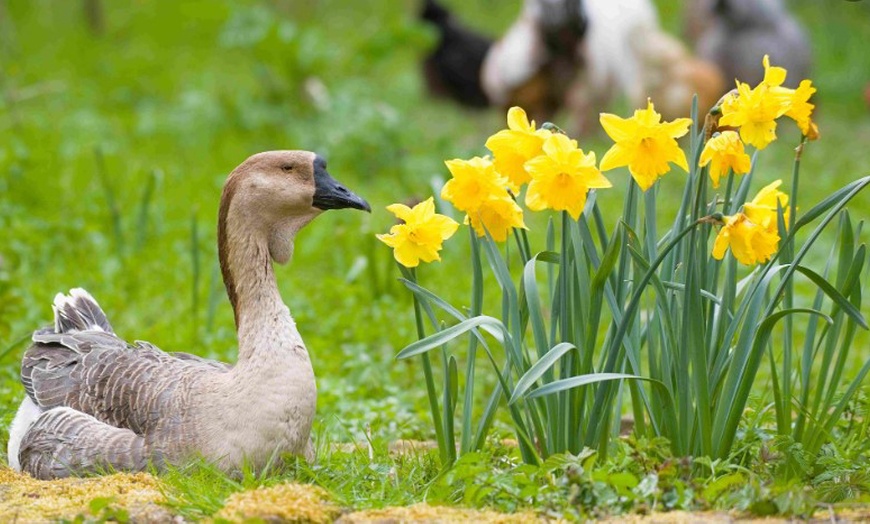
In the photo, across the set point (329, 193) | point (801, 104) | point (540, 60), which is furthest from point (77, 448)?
point (540, 60)

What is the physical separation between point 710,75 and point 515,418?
825cm

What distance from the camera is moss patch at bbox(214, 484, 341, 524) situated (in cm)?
286

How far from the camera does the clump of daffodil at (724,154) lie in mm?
3045

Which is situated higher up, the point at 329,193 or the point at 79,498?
the point at 329,193

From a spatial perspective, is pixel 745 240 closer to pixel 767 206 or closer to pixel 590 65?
pixel 767 206

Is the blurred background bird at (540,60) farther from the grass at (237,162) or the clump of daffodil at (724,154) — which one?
the clump of daffodil at (724,154)

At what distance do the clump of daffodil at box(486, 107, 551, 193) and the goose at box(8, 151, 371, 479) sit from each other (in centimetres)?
56

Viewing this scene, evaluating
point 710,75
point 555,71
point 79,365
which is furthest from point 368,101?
point 79,365

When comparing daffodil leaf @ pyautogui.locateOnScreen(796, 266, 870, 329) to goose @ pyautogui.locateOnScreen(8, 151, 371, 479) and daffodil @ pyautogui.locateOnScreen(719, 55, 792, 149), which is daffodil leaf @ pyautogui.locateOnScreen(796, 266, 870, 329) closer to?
daffodil @ pyautogui.locateOnScreen(719, 55, 792, 149)

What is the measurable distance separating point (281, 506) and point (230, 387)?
68cm

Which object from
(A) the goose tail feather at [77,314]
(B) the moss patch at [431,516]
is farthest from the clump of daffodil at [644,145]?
(A) the goose tail feather at [77,314]

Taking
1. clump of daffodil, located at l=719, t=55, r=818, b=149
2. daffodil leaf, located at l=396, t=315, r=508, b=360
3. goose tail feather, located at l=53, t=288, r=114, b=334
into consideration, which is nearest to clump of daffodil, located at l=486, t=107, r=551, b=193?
daffodil leaf, located at l=396, t=315, r=508, b=360

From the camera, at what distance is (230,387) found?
3.51 metres

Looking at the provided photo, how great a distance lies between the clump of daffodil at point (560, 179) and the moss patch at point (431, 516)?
721mm
